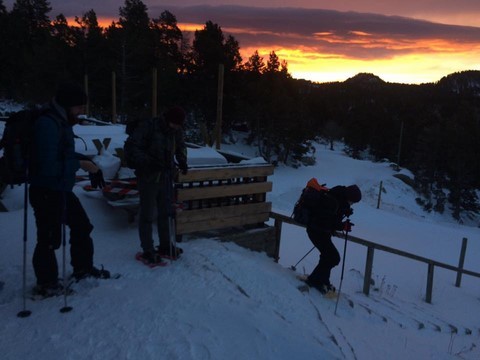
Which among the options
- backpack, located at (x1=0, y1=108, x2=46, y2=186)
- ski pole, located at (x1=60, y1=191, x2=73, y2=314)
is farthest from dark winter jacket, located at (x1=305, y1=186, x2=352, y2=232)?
backpack, located at (x1=0, y1=108, x2=46, y2=186)

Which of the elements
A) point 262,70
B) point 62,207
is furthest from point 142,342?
point 262,70

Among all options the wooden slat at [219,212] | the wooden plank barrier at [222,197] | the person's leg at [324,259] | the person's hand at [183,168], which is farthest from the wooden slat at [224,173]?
the person's leg at [324,259]

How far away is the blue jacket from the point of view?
138 inches

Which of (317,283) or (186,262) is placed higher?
(186,262)

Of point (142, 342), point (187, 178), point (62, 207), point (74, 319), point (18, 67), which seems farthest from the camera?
point (18, 67)

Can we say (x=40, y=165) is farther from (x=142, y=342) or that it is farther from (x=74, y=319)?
(x=142, y=342)

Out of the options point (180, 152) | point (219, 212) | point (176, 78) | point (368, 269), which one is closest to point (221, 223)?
point (219, 212)

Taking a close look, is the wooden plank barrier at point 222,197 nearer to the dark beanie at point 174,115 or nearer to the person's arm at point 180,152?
the person's arm at point 180,152

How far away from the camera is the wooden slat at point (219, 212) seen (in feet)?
19.4

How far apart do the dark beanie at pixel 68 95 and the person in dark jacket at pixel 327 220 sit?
10.9 feet

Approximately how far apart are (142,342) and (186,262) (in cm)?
186

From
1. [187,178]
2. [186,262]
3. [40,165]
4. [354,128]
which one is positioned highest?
[40,165]

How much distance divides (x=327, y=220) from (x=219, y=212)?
1.65 meters

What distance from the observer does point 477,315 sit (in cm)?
775
